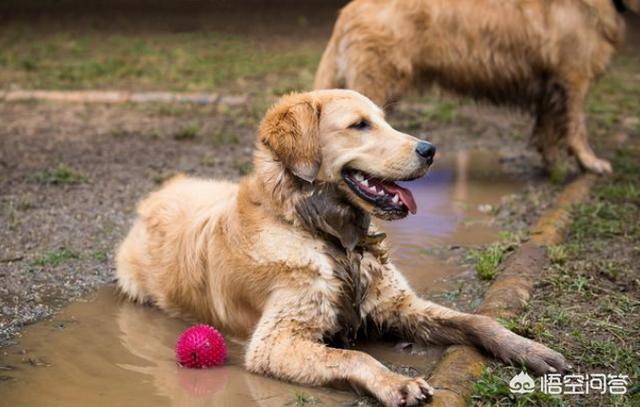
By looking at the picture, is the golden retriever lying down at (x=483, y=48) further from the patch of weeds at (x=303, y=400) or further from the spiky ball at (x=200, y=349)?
the patch of weeds at (x=303, y=400)

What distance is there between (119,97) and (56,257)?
5402 mm

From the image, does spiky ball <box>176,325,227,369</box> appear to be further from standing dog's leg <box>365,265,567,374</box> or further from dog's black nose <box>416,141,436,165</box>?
dog's black nose <box>416,141,436,165</box>

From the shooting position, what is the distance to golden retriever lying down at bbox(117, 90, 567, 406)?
13.3 feet

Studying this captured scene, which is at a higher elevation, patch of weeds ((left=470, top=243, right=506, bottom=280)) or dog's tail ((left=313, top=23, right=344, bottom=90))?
dog's tail ((left=313, top=23, right=344, bottom=90))

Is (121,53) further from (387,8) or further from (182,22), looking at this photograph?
(387,8)

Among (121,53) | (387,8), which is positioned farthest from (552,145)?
(121,53)

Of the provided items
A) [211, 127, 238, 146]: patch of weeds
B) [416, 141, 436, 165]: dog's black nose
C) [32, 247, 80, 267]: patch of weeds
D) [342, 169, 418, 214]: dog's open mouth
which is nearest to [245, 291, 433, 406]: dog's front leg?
[342, 169, 418, 214]: dog's open mouth

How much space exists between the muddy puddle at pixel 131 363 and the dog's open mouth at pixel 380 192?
2.41ft

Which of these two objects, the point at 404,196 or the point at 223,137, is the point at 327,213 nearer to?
the point at 404,196

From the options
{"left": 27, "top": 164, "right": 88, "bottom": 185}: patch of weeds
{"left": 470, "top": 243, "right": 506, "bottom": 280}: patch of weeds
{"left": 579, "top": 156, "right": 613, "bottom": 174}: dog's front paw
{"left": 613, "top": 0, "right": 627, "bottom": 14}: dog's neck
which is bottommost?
{"left": 27, "top": 164, "right": 88, "bottom": 185}: patch of weeds

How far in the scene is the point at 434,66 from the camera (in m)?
7.73

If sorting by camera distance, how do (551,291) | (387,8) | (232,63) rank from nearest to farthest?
1. (551,291)
2. (387,8)
3. (232,63)

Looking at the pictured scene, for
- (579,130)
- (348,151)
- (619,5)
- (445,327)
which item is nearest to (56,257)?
(348,151)

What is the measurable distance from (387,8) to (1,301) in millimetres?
4190
